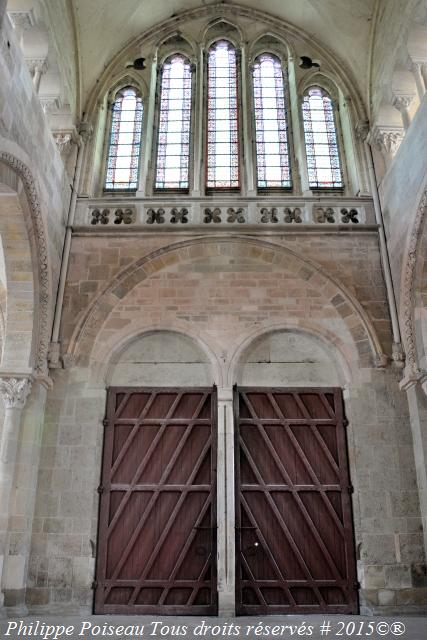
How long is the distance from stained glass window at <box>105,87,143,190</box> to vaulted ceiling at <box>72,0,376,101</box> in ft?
2.30

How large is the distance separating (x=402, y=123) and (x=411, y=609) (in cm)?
757

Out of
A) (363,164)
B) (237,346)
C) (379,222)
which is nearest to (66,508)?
(237,346)

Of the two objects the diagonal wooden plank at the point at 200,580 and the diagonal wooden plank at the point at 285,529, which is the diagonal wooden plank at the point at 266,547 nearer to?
the diagonal wooden plank at the point at 285,529

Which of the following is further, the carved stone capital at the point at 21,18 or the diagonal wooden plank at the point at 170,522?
the carved stone capital at the point at 21,18

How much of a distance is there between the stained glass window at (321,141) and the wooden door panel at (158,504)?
15.3 feet

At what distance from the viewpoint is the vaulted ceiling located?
11.2 m

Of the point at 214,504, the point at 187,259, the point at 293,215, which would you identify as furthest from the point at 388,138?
the point at 214,504

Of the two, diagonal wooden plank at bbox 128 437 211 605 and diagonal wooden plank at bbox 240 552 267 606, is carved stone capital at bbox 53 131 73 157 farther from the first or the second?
diagonal wooden plank at bbox 240 552 267 606

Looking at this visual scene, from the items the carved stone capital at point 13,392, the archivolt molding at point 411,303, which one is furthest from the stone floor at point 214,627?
the archivolt molding at point 411,303

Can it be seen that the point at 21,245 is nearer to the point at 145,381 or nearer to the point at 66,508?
the point at 145,381

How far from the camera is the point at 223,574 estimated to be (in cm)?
801

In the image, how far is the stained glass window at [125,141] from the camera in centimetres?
1114

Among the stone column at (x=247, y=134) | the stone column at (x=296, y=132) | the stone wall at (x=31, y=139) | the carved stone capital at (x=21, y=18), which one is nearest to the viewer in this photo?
the stone wall at (x=31, y=139)

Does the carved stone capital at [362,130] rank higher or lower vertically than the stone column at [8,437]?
higher
